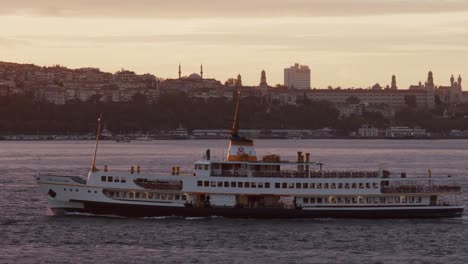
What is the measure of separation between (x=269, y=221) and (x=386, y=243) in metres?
6.22

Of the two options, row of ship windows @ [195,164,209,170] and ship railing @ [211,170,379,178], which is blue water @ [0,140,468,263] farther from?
row of ship windows @ [195,164,209,170]

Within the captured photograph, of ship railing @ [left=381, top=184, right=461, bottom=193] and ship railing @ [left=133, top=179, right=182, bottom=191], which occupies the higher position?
ship railing @ [left=133, top=179, right=182, bottom=191]

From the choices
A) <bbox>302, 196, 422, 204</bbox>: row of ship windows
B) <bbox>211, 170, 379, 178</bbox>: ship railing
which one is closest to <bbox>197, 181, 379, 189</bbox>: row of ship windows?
<bbox>211, 170, 379, 178</bbox>: ship railing

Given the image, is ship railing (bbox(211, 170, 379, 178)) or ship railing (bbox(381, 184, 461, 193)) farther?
ship railing (bbox(381, 184, 461, 193))

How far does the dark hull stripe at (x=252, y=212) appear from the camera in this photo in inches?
2098

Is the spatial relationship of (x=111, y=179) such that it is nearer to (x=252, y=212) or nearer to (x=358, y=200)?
(x=252, y=212)

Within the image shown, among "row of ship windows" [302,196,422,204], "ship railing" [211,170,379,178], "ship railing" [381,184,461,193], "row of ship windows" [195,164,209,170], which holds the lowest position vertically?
"row of ship windows" [302,196,422,204]

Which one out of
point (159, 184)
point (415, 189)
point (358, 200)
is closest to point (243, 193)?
point (159, 184)

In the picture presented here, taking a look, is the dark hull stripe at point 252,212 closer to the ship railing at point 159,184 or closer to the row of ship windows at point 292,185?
the ship railing at point 159,184

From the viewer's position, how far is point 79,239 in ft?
159

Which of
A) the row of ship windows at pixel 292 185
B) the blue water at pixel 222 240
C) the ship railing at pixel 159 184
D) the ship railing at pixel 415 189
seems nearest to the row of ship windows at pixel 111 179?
the ship railing at pixel 159 184

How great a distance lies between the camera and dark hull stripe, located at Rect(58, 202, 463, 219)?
53.3m

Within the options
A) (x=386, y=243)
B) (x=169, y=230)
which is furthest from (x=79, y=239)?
(x=386, y=243)

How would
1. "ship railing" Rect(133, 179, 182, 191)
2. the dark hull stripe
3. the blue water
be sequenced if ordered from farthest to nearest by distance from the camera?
"ship railing" Rect(133, 179, 182, 191) → the dark hull stripe → the blue water
